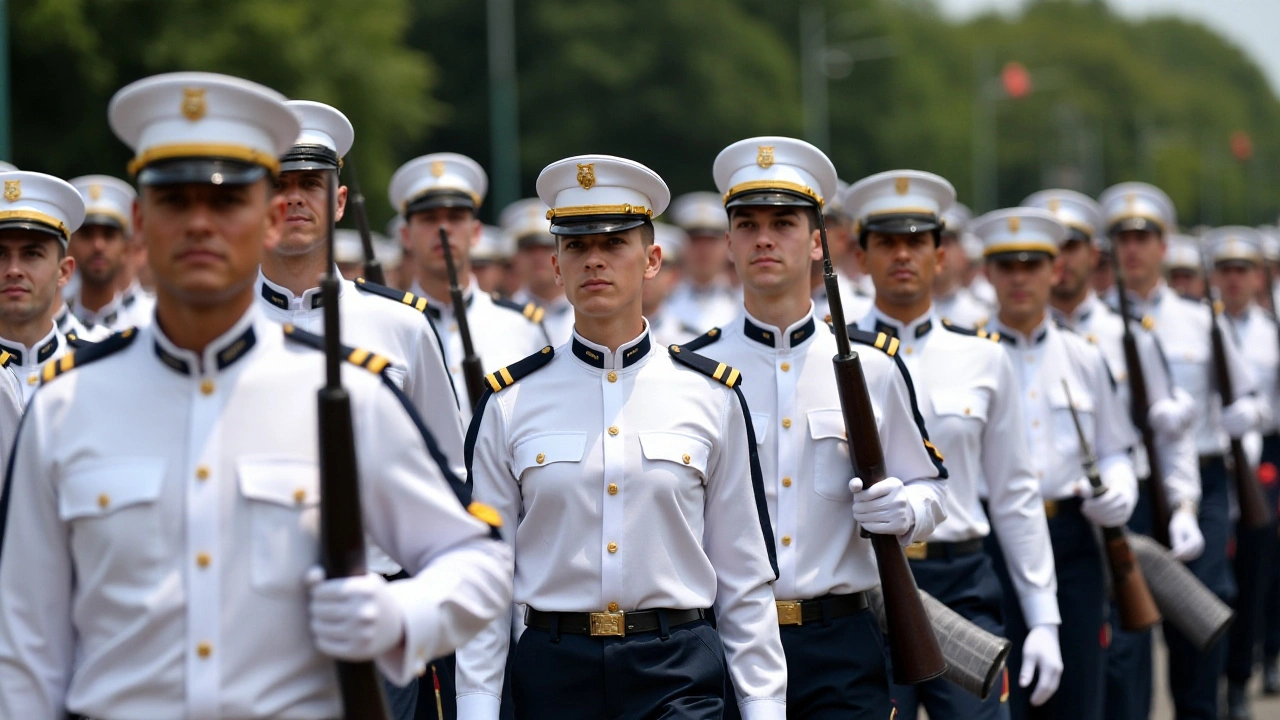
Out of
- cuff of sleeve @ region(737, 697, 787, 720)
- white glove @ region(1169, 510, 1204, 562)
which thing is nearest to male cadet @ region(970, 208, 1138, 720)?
white glove @ region(1169, 510, 1204, 562)

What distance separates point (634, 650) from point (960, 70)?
3316 inches

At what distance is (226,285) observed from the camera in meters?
3.44

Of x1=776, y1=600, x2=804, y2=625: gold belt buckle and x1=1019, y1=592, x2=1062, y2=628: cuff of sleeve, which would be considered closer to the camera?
x1=776, y1=600, x2=804, y2=625: gold belt buckle

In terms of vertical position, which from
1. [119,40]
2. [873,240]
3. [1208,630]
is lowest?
[1208,630]

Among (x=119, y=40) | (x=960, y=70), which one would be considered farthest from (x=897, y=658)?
(x=960, y=70)

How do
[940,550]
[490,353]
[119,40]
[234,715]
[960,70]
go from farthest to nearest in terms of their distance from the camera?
[960,70]
[119,40]
[490,353]
[940,550]
[234,715]

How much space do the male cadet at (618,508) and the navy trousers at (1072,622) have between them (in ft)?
7.77

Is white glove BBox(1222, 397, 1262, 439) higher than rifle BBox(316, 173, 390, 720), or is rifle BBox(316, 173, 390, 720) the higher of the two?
white glove BBox(1222, 397, 1262, 439)

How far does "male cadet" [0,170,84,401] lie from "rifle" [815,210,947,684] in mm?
2802

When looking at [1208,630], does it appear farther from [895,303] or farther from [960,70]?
[960,70]

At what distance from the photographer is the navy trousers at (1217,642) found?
29.9 ft

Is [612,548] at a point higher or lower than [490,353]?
lower

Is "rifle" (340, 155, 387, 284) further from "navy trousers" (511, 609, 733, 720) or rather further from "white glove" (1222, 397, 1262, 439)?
"white glove" (1222, 397, 1262, 439)

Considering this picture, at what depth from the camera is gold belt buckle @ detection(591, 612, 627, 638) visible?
4.80m
